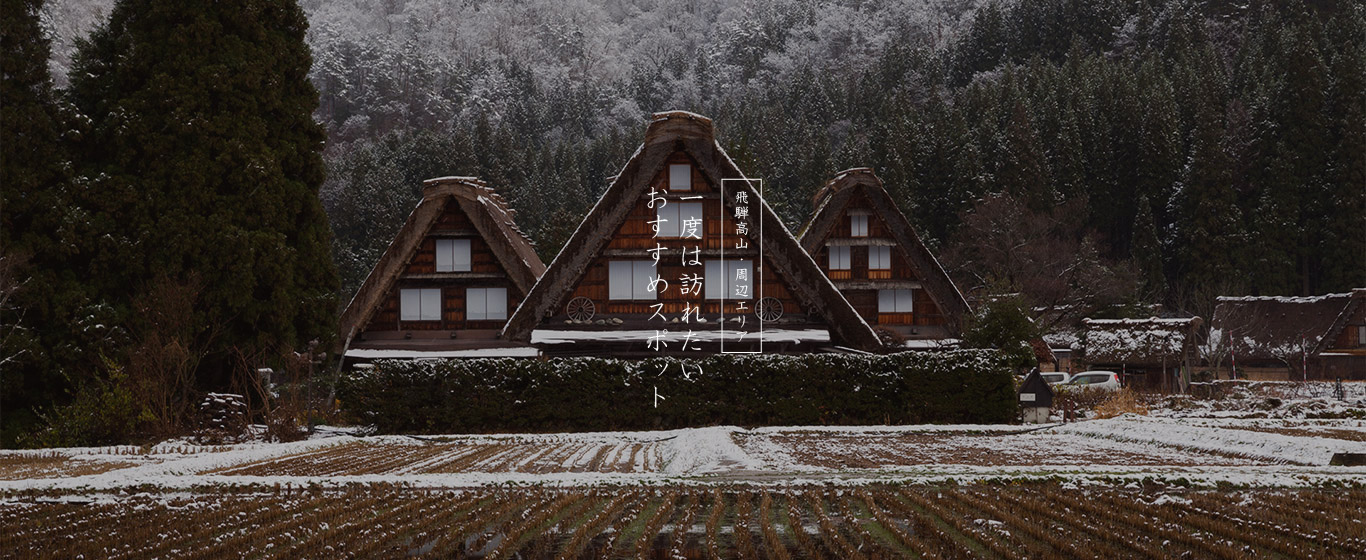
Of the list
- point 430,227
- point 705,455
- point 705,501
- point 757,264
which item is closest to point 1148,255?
point 757,264

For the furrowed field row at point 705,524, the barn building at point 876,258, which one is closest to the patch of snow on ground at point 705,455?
the furrowed field row at point 705,524

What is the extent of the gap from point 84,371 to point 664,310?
1271cm

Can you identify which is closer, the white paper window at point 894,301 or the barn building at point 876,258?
the barn building at point 876,258

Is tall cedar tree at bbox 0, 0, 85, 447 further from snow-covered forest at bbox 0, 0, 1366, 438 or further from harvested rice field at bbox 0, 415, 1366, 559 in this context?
harvested rice field at bbox 0, 415, 1366, 559

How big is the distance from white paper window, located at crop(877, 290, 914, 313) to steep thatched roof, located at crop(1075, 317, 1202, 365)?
11.4m

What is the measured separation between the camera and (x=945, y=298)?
1412 inches

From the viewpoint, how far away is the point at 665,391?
21531 millimetres

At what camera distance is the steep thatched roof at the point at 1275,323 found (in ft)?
159

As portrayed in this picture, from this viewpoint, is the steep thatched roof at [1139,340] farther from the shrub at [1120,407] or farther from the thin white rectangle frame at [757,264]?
the thin white rectangle frame at [757,264]

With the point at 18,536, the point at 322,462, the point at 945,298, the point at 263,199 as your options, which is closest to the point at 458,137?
the point at 945,298

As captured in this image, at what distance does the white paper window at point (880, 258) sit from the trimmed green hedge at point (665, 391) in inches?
622

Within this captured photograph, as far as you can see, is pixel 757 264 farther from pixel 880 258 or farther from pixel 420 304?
pixel 880 258

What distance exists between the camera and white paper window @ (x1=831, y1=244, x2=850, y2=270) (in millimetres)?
37719

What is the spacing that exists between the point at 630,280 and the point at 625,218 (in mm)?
1541
